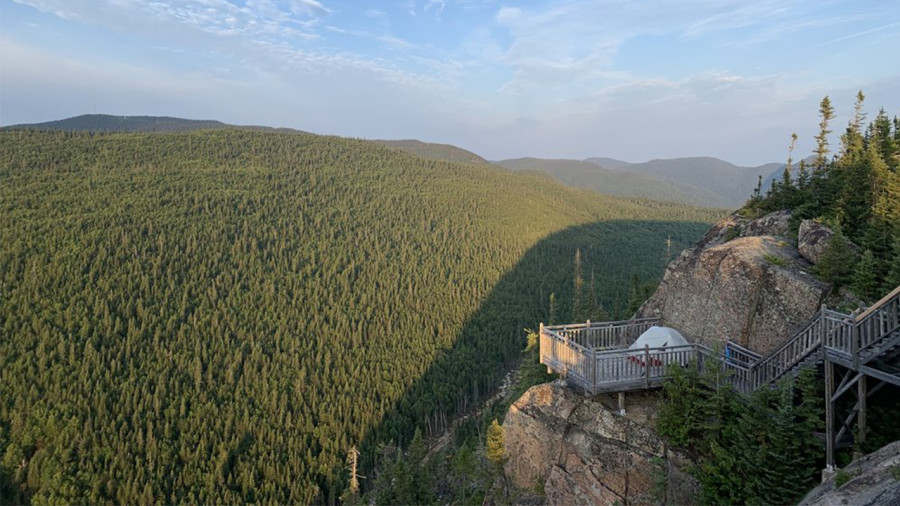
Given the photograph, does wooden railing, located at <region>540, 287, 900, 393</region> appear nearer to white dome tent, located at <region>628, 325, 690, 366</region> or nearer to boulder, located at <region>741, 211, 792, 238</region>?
white dome tent, located at <region>628, 325, 690, 366</region>

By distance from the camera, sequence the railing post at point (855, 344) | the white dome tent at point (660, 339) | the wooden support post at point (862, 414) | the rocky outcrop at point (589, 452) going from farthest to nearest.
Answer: the white dome tent at point (660, 339), the rocky outcrop at point (589, 452), the wooden support post at point (862, 414), the railing post at point (855, 344)

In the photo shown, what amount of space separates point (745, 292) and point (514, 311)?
99.3m

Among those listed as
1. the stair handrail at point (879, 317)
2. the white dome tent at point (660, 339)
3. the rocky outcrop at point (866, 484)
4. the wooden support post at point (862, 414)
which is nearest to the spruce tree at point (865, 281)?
the stair handrail at point (879, 317)

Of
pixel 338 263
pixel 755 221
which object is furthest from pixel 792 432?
pixel 338 263

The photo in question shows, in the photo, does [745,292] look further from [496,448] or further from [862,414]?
[496,448]

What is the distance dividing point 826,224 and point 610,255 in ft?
441

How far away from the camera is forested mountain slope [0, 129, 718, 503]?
67.0 metres

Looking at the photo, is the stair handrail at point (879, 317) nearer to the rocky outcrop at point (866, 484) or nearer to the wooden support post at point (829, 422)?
the wooden support post at point (829, 422)

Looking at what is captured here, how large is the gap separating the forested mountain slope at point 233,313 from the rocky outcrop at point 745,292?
195 feet

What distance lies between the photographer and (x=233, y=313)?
4023 inches

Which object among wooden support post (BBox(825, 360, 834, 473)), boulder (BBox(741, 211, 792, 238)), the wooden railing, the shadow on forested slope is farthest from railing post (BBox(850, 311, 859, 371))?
the shadow on forested slope

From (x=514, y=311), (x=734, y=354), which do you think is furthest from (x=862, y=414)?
(x=514, y=311)

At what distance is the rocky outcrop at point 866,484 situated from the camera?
7395mm

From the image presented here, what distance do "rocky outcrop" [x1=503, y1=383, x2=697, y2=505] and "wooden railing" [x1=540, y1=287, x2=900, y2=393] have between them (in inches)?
36.1
